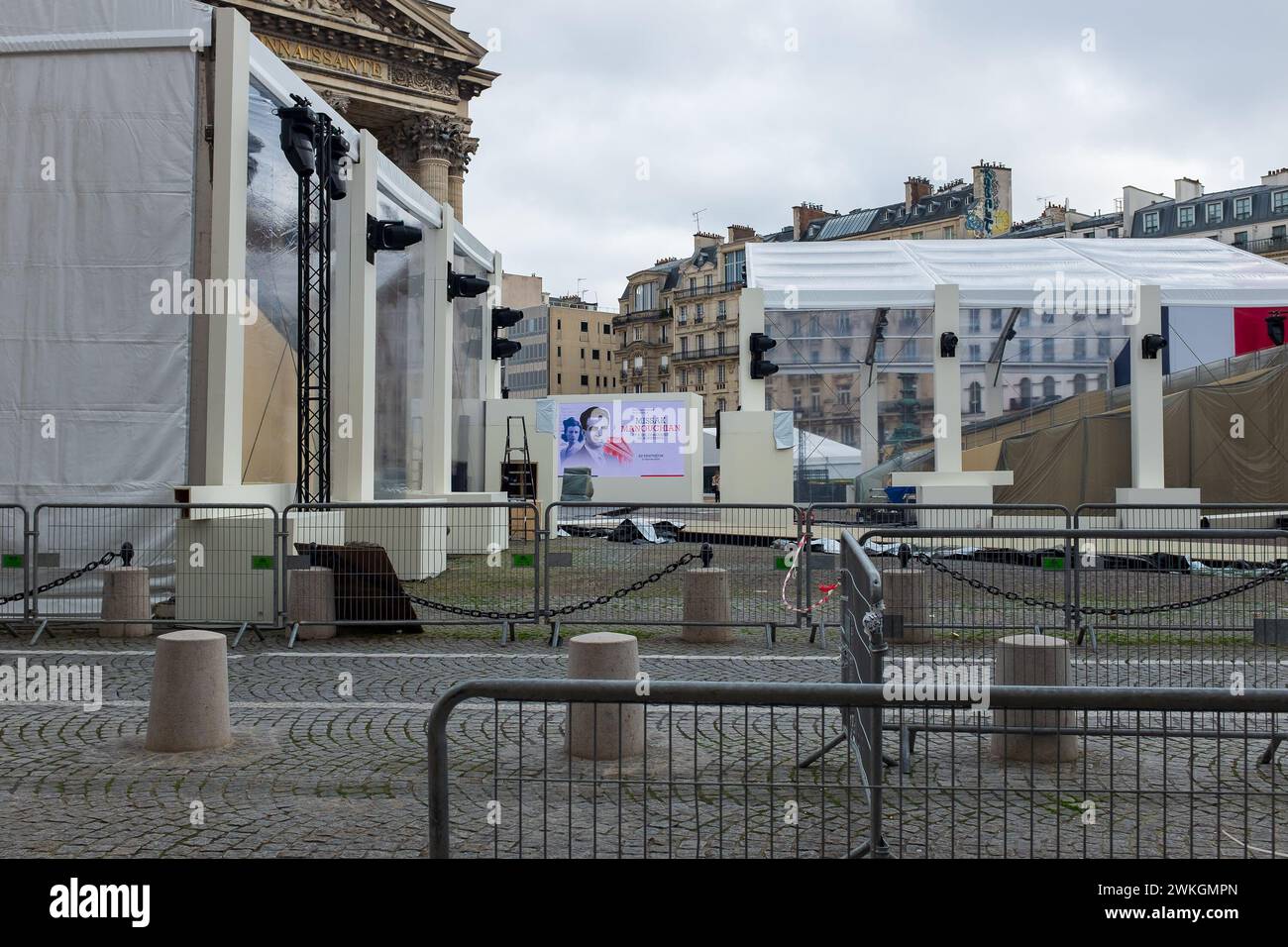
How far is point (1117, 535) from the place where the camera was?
1099 centimetres

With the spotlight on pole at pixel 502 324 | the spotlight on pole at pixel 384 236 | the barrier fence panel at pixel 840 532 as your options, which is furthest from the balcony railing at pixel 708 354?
the spotlight on pole at pixel 384 236

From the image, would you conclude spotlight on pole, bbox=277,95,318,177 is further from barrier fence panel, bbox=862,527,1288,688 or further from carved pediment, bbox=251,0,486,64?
carved pediment, bbox=251,0,486,64

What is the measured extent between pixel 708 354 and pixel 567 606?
97.1 meters

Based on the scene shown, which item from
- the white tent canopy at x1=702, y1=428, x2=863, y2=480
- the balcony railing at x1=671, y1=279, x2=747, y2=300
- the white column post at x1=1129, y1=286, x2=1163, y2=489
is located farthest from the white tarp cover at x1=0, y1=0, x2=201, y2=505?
the balcony railing at x1=671, y1=279, x2=747, y2=300

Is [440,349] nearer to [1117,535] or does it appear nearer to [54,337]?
[54,337]

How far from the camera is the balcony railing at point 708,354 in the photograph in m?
107

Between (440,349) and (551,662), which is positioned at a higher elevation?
(440,349)

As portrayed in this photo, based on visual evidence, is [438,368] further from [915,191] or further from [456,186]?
[915,191]

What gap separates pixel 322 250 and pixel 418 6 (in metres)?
39.3

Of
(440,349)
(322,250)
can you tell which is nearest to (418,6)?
(440,349)

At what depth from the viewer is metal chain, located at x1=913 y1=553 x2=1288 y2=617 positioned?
11.0 m

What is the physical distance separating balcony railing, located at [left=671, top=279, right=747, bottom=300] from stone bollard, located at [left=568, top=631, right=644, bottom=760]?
3909 inches

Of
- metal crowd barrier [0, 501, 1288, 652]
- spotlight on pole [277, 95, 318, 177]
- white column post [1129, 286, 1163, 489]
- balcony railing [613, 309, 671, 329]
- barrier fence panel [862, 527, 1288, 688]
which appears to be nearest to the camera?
barrier fence panel [862, 527, 1288, 688]
